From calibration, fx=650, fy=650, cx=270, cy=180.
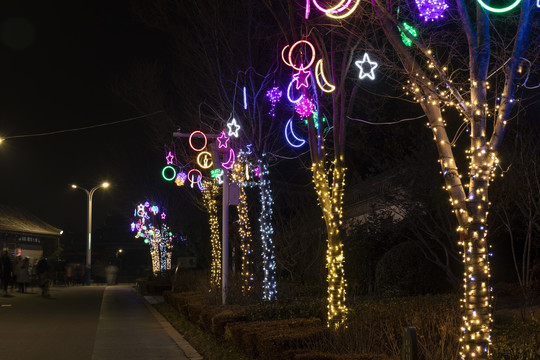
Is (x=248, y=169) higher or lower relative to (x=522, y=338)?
higher

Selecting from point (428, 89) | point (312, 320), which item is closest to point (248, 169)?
point (312, 320)

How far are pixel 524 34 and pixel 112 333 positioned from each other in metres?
10.8

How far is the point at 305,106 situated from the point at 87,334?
6.84m

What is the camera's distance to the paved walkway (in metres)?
11.2

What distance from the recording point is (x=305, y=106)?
12.0m

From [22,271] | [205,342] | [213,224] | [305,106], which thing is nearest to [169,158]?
[213,224]

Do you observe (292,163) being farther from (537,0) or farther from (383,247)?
(537,0)

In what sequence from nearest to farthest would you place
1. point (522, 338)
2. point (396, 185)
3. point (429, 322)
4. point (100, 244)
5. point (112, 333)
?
point (522, 338), point (429, 322), point (112, 333), point (396, 185), point (100, 244)

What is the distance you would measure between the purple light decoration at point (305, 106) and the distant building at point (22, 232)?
31.0 meters

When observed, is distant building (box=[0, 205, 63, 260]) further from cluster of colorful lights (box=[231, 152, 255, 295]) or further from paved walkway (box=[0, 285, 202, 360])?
cluster of colorful lights (box=[231, 152, 255, 295])

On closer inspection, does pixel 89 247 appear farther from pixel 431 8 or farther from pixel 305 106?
pixel 431 8

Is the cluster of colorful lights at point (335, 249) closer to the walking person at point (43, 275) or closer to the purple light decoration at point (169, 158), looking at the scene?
the purple light decoration at point (169, 158)

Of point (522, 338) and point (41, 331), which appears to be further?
point (41, 331)

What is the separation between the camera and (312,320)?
1020 centimetres
